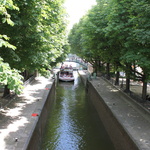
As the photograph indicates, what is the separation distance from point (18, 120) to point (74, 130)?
198 inches

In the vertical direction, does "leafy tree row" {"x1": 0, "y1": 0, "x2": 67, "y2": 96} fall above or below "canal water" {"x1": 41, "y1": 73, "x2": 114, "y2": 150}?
above

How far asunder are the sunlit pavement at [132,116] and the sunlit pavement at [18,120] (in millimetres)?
5472

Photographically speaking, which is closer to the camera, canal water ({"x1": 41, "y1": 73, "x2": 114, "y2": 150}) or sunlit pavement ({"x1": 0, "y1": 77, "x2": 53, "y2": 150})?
sunlit pavement ({"x1": 0, "y1": 77, "x2": 53, "y2": 150})

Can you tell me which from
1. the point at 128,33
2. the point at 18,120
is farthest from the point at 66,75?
the point at 18,120

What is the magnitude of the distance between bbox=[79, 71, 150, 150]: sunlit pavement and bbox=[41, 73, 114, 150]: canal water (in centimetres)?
196

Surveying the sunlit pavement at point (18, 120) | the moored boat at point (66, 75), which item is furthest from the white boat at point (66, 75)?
the sunlit pavement at point (18, 120)

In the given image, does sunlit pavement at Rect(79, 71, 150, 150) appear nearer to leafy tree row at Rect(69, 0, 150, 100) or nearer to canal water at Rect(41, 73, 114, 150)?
leafy tree row at Rect(69, 0, 150, 100)

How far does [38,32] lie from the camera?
41.3 ft

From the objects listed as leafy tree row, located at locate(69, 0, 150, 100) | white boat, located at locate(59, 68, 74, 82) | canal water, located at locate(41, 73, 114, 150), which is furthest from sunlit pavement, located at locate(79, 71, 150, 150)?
white boat, located at locate(59, 68, 74, 82)

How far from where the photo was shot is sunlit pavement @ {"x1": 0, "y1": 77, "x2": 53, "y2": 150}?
903cm

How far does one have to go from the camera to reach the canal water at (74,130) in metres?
12.9

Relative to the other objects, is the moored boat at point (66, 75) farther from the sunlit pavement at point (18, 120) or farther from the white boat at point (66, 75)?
the sunlit pavement at point (18, 120)

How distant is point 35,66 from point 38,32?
276 centimetres

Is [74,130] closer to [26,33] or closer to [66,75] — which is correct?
[26,33]
